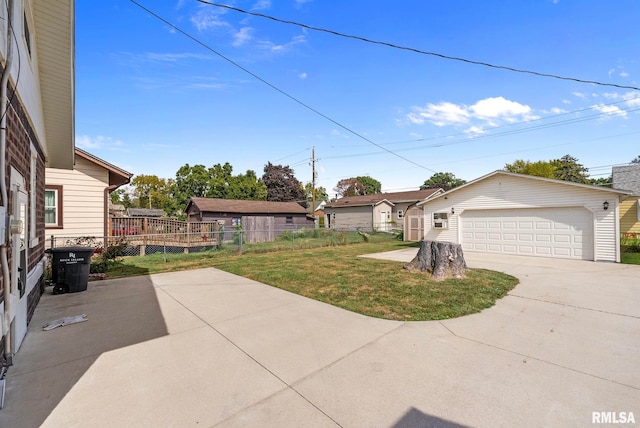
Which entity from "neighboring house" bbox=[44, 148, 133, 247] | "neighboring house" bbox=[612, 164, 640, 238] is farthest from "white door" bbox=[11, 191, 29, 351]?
"neighboring house" bbox=[612, 164, 640, 238]

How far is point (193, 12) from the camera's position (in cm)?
659

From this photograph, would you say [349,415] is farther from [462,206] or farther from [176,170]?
[176,170]

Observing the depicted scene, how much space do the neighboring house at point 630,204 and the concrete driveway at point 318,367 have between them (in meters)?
14.7

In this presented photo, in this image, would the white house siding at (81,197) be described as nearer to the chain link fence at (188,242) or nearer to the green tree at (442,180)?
the chain link fence at (188,242)

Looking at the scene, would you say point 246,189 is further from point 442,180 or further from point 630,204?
point 442,180

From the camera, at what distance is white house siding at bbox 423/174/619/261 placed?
10422 millimetres

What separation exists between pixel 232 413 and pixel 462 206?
47.7ft

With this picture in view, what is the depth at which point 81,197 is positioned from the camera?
404 inches

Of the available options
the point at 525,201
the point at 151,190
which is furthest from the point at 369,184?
the point at 525,201

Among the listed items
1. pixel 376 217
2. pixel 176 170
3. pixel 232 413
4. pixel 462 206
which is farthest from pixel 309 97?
pixel 176 170

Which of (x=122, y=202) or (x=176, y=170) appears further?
(x=122, y=202)

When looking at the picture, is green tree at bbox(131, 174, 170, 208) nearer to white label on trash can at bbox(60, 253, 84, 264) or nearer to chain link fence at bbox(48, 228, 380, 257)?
chain link fence at bbox(48, 228, 380, 257)

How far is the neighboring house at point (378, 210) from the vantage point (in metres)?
29.5

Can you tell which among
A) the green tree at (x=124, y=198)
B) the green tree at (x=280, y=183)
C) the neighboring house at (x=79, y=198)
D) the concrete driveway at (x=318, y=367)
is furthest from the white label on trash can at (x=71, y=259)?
the green tree at (x=124, y=198)
